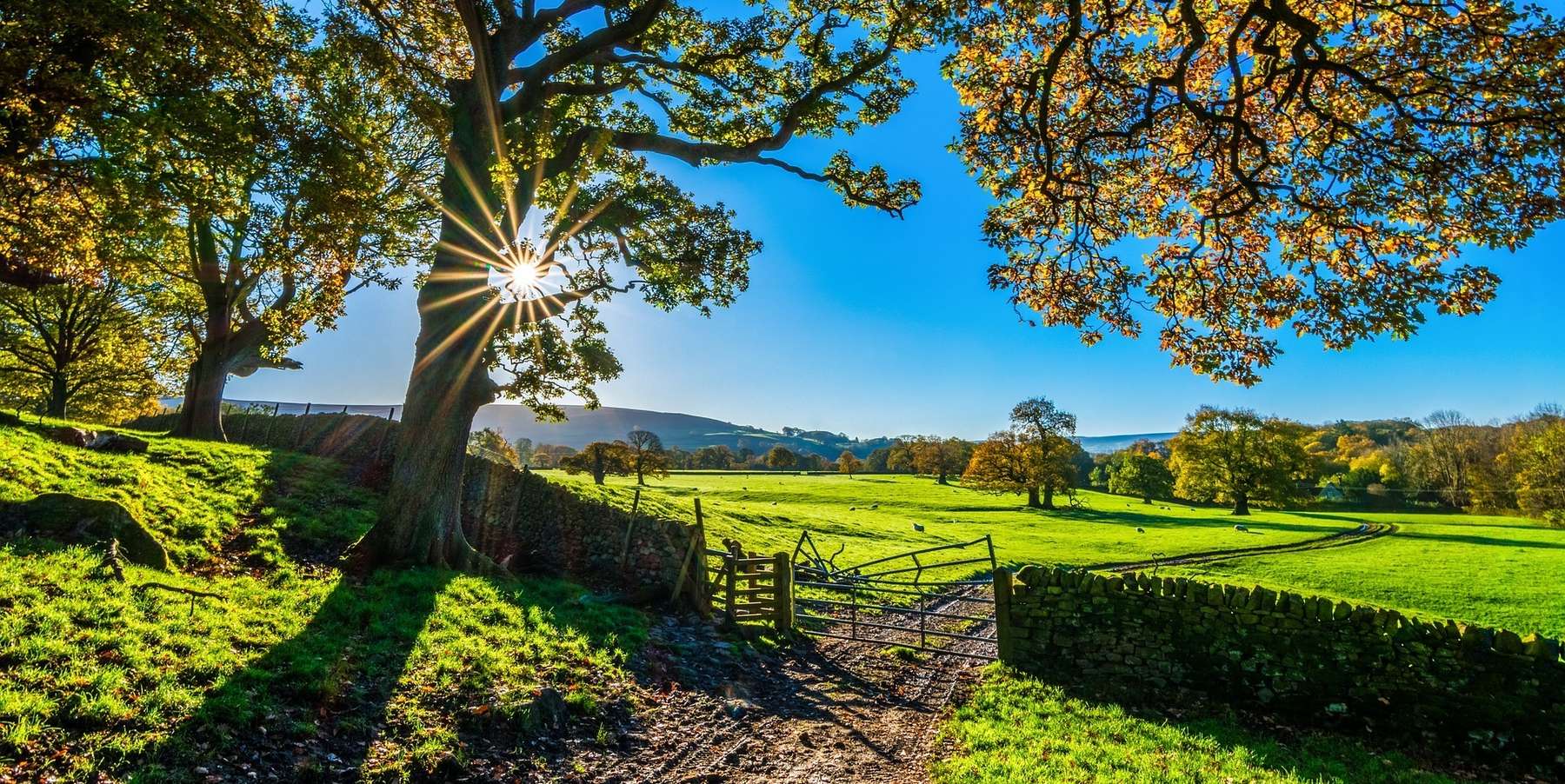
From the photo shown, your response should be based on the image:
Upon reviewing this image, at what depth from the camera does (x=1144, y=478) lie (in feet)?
275

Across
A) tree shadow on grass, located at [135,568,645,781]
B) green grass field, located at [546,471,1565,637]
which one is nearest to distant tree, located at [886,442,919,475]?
green grass field, located at [546,471,1565,637]

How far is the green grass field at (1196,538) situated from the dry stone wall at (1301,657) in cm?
1286

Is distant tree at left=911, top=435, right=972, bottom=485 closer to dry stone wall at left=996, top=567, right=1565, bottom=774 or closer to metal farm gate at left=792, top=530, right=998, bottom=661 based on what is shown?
metal farm gate at left=792, top=530, right=998, bottom=661

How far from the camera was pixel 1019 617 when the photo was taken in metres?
11.5

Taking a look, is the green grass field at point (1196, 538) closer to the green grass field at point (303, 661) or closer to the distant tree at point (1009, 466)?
the distant tree at point (1009, 466)

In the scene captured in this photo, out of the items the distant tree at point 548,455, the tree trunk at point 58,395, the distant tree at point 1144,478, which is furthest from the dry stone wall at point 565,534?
the distant tree at point 1144,478

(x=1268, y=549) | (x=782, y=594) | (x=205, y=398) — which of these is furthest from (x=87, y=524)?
(x=1268, y=549)

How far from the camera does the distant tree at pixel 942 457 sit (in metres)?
90.7

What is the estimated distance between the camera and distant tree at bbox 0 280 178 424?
2962 cm

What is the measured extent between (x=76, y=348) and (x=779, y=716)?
43.5 meters

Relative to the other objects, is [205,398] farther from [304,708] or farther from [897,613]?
[897,613]

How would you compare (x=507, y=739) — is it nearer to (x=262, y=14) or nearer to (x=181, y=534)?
→ (x=181, y=534)

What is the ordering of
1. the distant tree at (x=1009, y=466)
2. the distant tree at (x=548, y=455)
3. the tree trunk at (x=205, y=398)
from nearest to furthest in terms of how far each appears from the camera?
the tree trunk at (x=205, y=398), the distant tree at (x=1009, y=466), the distant tree at (x=548, y=455)

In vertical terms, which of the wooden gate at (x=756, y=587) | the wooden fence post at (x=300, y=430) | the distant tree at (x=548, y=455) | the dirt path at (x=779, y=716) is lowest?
the distant tree at (x=548, y=455)
